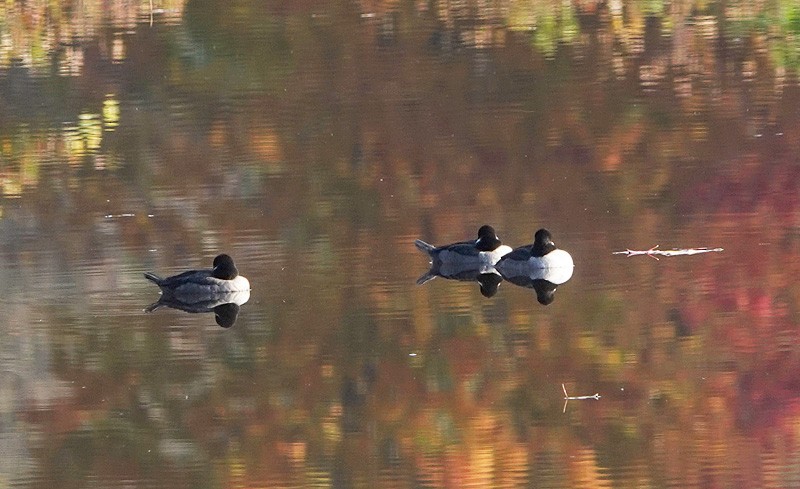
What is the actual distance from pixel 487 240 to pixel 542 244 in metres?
0.69

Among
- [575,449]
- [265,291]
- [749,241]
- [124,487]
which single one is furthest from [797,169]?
[124,487]

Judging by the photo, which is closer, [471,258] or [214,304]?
[214,304]

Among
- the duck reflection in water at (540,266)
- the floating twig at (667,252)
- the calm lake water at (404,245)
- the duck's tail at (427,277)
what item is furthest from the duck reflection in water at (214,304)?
the floating twig at (667,252)

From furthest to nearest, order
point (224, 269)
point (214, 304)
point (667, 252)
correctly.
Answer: point (667, 252) → point (224, 269) → point (214, 304)

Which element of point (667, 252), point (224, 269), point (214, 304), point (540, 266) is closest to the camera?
point (214, 304)

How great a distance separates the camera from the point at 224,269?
1509cm

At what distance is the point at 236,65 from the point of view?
25688 mm

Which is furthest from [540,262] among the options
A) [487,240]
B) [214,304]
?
[214,304]

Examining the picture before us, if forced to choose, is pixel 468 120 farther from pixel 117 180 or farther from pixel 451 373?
pixel 451 373

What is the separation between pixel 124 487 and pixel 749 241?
6869 millimetres

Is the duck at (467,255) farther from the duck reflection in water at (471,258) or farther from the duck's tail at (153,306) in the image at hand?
the duck's tail at (153,306)

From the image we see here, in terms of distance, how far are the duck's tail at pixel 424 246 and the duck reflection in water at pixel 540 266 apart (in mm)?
675

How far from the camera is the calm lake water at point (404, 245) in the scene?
11.8 m

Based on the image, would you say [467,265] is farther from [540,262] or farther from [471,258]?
[540,262]
